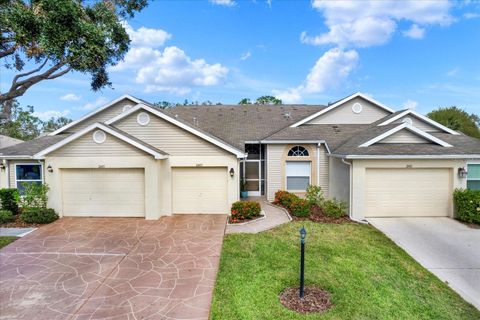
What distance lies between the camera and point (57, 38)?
23.7ft

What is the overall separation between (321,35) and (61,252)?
60.3 feet

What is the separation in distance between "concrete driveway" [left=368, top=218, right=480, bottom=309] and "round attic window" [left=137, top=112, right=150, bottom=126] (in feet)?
36.7

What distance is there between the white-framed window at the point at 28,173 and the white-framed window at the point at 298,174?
13.5 metres

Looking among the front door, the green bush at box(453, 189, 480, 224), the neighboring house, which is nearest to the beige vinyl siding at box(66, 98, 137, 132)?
the neighboring house

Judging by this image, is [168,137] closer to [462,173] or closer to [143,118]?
[143,118]

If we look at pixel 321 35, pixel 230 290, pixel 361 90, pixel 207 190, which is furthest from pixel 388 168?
pixel 321 35

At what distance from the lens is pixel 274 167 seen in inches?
597

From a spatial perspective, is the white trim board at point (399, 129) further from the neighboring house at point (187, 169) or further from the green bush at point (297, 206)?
the green bush at point (297, 206)

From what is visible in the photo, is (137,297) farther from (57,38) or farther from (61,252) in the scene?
(57,38)

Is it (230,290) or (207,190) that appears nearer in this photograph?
(230,290)

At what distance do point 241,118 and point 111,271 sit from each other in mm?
14334

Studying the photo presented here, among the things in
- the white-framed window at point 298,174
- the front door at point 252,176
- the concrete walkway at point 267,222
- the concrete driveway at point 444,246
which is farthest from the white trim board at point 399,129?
the front door at point 252,176

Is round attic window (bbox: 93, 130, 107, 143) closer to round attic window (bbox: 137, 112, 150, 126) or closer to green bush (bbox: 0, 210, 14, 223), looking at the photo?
round attic window (bbox: 137, 112, 150, 126)

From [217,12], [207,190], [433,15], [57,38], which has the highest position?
[217,12]
